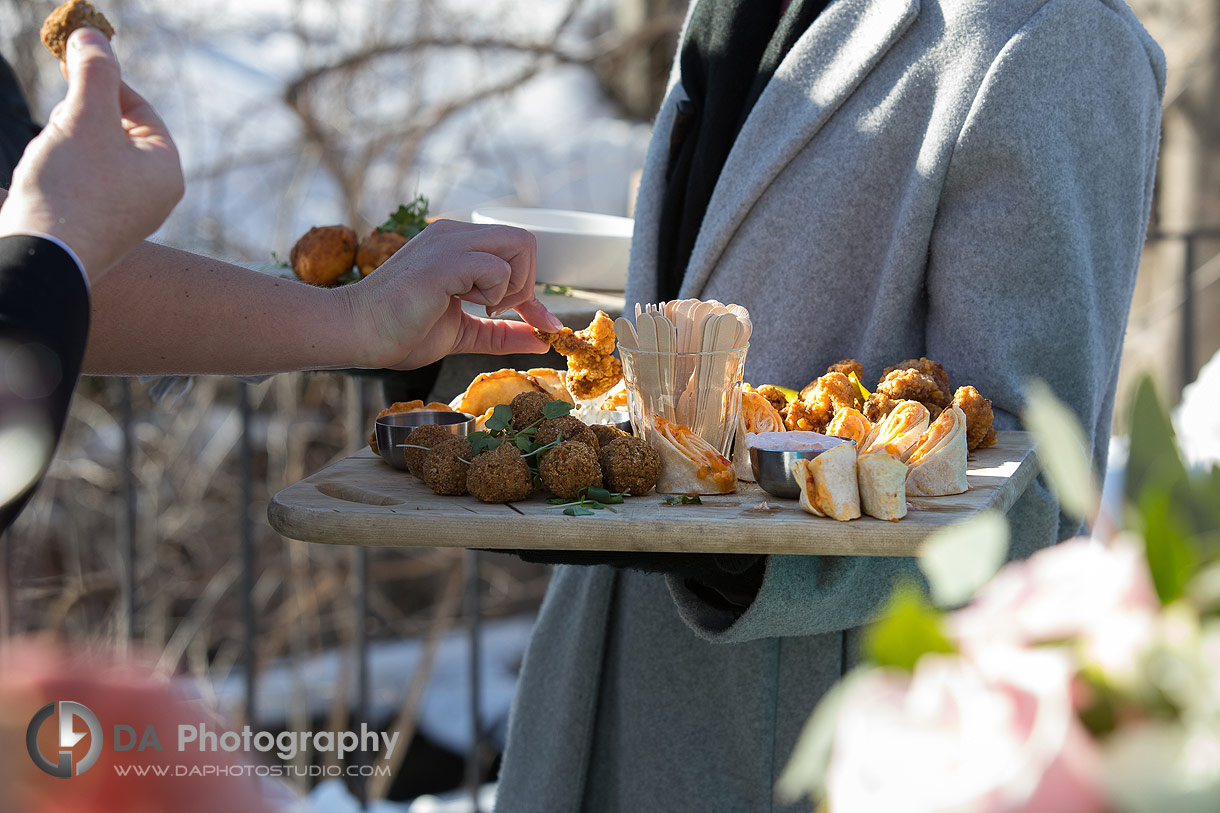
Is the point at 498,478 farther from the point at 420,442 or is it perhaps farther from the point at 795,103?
the point at 795,103

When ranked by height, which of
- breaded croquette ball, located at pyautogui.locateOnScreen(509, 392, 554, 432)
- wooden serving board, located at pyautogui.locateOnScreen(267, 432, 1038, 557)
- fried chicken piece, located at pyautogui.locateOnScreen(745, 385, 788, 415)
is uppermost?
fried chicken piece, located at pyautogui.locateOnScreen(745, 385, 788, 415)

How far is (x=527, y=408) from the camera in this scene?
3.79ft

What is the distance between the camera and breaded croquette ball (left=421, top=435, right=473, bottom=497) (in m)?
1.01

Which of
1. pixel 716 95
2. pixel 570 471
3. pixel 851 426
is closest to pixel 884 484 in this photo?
pixel 851 426

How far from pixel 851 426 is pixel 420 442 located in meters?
0.44

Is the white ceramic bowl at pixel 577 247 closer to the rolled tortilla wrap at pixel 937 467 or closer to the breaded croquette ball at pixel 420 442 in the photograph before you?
the breaded croquette ball at pixel 420 442

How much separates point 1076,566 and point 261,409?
4.31 m

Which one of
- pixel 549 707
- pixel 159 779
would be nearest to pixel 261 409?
pixel 549 707

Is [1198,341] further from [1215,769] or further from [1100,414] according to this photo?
[1215,769]

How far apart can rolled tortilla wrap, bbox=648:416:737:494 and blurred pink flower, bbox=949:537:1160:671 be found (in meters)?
0.66

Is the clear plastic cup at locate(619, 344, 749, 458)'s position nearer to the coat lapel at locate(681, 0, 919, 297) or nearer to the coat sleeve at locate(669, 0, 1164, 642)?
the coat sleeve at locate(669, 0, 1164, 642)

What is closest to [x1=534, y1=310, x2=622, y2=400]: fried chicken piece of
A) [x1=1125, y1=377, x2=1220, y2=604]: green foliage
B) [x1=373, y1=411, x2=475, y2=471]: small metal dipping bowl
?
[x1=373, y1=411, x2=475, y2=471]: small metal dipping bowl

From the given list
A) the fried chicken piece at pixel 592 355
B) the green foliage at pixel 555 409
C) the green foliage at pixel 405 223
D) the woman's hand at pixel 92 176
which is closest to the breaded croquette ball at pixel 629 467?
the green foliage at pixel 555 409

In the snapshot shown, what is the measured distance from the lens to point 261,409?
14.3ft
